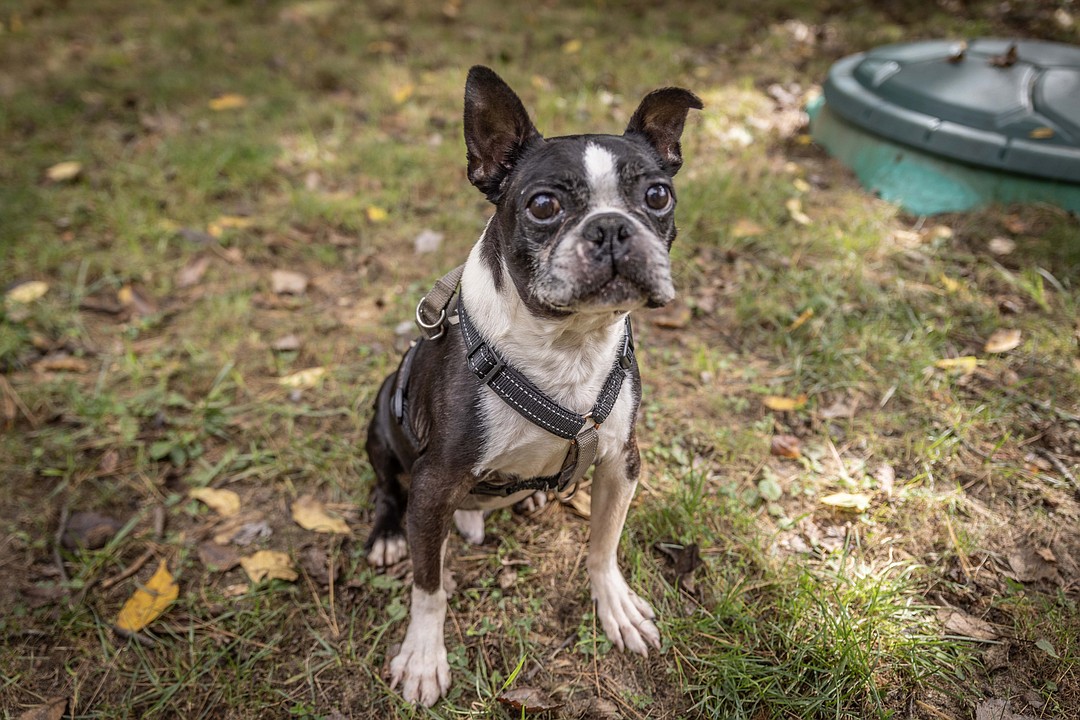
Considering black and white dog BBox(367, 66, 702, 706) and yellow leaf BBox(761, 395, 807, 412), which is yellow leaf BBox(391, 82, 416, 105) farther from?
yellow leaf BBox(761, 395, 807, 412)

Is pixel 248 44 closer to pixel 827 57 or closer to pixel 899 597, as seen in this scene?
pixel 827 57

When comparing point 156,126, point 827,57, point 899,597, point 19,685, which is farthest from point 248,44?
point 899,597

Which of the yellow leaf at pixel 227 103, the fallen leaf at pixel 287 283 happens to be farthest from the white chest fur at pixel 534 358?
the yellow leaf at pixel 227 103

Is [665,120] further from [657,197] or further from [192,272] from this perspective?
[192,272]

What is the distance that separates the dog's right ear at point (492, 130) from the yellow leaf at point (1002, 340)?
104 inches

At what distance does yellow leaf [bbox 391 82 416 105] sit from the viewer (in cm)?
568

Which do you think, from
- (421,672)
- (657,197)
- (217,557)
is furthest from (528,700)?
(657,197)

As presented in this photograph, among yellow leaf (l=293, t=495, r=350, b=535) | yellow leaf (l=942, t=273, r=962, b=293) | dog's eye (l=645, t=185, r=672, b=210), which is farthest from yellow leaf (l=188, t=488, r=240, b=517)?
yellow leaf (l=942, t=273, r=962, b=293)

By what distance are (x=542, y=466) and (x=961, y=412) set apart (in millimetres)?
2090

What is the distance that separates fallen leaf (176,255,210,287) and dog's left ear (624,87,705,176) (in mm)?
3095

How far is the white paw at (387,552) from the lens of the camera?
2645mm

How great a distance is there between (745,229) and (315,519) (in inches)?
119

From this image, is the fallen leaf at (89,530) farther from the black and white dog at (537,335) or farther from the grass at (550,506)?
the black and white dog at (537,335)

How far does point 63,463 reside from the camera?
300 cm
